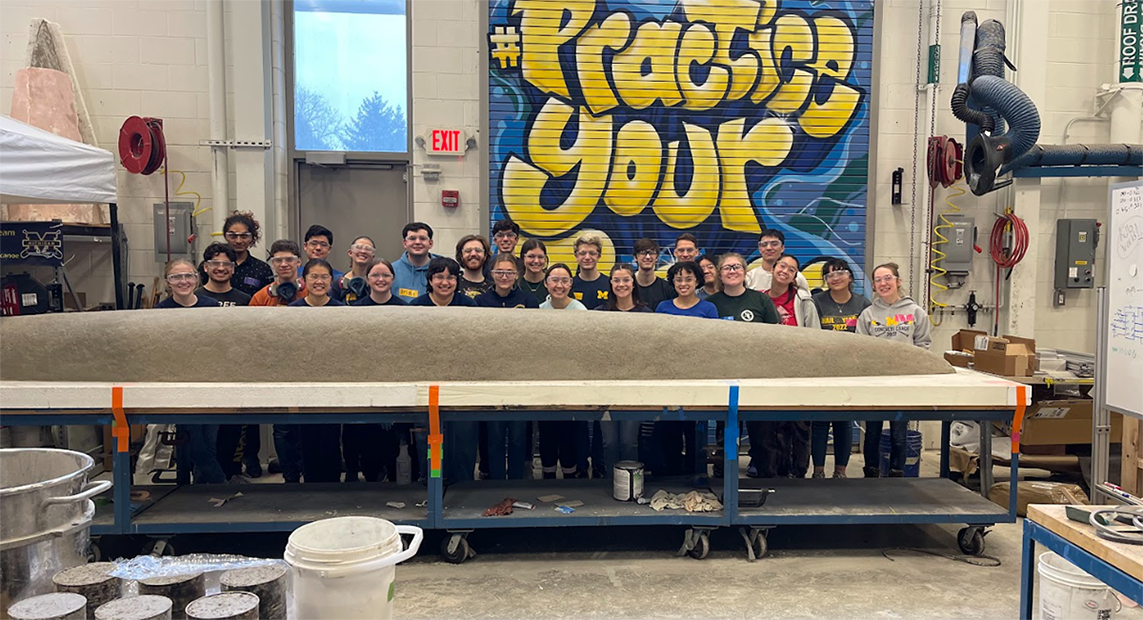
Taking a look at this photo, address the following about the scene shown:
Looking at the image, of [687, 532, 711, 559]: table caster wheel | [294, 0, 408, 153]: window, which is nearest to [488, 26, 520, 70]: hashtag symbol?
[294, 0, 408, 153]: window

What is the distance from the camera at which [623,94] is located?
5758 mm

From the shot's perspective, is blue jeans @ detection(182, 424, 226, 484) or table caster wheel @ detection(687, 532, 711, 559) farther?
blue jeans @ detection(182, 424, 226, 484)

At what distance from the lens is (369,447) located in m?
3.79

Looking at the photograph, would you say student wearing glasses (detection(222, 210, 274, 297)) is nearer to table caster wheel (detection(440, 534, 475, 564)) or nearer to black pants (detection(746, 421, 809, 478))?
table caster wheel (detection(440, 534, 475, 564))

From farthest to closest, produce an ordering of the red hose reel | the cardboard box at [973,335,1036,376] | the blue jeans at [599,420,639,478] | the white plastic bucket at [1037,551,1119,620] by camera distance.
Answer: the red hose reel < the cardboard box at [973,335,1036,376] < the blue jeans at [599,420,639,478] < the white plastic bucket at [1037,551,1119,620]

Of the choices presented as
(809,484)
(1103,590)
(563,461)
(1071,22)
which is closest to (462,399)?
(563,461)

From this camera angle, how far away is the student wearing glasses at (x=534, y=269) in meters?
4.12

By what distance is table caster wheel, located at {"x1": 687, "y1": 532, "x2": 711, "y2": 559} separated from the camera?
3190 millimetres

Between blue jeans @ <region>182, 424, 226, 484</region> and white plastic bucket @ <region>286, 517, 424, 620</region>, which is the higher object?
white plastic bucket @ <region>286, 517, 424, 620</region>

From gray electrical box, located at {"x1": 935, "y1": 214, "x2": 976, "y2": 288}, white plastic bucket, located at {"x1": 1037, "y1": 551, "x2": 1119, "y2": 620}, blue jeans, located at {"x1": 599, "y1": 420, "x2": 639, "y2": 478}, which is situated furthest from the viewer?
gray electrical box, located at {"x1": 935, "y1": 214, "x2": 976, "y2": 288}

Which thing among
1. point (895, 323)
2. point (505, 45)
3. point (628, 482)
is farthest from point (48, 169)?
point (895, 323)

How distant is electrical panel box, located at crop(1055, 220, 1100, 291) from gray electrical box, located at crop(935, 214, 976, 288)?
72 cm

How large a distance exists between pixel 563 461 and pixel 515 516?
0.96 metres

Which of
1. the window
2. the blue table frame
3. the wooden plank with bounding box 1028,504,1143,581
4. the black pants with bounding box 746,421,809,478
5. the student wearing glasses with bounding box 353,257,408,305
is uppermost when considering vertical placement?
the window
